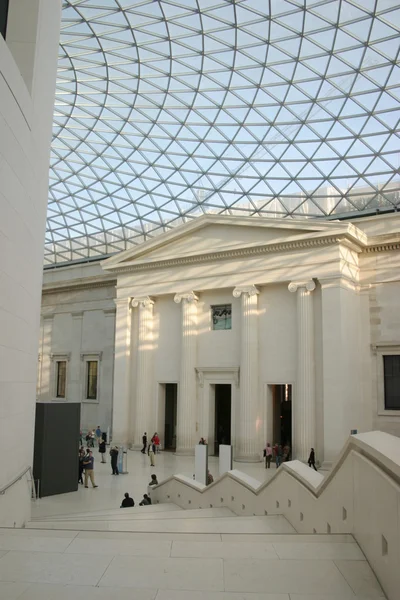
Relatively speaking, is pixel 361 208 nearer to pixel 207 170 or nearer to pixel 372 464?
pixel 207 170

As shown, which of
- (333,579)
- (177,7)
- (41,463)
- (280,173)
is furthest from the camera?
(280,173)

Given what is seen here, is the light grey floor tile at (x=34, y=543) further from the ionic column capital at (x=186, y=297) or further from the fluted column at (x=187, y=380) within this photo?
the ionic column capital at (x=186, y=297)

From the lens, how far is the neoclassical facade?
2966 cm

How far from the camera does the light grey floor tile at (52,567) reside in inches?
197

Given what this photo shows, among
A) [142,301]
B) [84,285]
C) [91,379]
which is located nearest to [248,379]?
[142,301]

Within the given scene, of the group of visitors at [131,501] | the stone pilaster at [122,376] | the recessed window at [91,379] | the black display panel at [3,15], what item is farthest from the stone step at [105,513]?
the recessed window at [91,379]

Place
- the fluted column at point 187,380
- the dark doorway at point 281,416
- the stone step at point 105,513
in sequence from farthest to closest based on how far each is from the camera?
the dark doorway at point 281,416
the fluted column at point 187,380
the stone step at point 105,513

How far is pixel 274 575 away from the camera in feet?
16.8

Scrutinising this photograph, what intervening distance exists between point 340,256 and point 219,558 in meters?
25.7

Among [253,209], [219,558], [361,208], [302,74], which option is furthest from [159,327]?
[219,558]

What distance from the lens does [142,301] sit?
37719mm

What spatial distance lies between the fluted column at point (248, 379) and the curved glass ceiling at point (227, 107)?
1080cm

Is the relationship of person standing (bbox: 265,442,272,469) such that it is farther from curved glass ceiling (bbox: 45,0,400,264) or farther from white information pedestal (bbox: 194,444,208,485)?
curved glass ceiling (bbox: 45,0,400,264)

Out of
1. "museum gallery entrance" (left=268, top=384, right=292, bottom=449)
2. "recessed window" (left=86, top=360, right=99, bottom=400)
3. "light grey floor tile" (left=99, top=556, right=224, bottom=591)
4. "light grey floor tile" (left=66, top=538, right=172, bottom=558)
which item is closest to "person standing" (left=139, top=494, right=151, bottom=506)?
"museum gallery entrance" (left=268, top=384, right=292, bottom=449)
